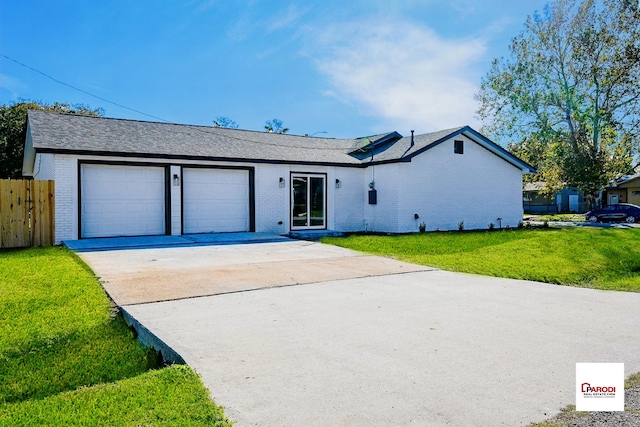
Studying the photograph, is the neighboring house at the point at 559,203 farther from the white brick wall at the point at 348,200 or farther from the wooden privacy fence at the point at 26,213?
the wooden privacy fence at the point at 26,213

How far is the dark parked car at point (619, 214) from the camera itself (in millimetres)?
28281

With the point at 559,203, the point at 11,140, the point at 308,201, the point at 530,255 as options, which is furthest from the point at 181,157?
the point at 559,203

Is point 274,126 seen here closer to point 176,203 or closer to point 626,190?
point 626,190

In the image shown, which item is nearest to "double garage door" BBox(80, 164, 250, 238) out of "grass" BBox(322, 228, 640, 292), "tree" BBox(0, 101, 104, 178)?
"grass" BBox(322, 228, 640, 292)

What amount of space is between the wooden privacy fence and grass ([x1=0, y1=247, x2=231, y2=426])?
4.86 meters

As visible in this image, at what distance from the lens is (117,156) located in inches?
525

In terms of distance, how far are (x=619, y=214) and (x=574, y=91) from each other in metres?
10.1

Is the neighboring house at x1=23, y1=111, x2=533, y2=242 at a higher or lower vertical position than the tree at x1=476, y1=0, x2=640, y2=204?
lower

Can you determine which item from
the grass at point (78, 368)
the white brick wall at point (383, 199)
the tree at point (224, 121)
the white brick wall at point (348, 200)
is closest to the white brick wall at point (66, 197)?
the grass at point (78, 368)

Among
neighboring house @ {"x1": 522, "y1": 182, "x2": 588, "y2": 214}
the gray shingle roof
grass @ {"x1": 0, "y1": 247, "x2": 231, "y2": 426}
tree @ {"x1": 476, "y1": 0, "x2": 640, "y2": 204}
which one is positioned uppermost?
tree @ {"x1": 476, "y1": 0, "x2": 640, "y2": 204}

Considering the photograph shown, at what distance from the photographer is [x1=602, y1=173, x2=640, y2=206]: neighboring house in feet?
130

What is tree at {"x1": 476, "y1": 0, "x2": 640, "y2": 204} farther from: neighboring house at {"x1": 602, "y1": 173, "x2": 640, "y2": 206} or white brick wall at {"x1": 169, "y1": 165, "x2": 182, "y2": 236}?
white brick wall at {"x1": 169, "y1": 165, "x2": 182, "y2": 236}

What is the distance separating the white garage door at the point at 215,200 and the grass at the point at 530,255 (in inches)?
130

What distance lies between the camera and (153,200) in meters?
14.3
